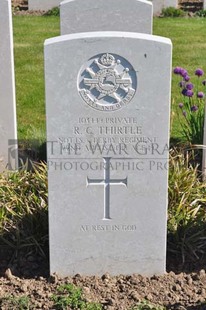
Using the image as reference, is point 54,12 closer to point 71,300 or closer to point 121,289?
point 121,289

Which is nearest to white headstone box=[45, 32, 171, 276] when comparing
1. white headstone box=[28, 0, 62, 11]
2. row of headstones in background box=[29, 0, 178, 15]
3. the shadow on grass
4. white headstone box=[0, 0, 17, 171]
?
the shadow on grass

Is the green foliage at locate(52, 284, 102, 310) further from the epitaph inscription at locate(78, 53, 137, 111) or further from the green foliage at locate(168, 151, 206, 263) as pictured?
the epitaph inscription at locate(78, 53, 137, 111)

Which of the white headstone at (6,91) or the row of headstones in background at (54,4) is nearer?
the white headstone at (6,91)

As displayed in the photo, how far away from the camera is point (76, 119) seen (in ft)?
13.2

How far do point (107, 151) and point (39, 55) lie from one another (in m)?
7.04

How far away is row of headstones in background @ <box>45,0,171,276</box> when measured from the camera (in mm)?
3891

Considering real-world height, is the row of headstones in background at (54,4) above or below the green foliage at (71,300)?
above

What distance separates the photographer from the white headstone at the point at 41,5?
15.5 metres

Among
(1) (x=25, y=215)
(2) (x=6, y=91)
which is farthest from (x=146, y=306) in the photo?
(2) (x=6, y=91)

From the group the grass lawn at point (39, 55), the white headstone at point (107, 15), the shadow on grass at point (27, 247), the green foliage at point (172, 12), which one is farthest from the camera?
the green foliage at point (172, 12)

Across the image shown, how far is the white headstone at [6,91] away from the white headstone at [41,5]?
33.4 ft

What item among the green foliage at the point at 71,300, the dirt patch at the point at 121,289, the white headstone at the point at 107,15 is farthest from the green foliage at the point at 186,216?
the white headstone at the point at 107,15

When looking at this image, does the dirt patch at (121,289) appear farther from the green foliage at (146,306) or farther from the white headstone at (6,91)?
the white headstone at (6,91)

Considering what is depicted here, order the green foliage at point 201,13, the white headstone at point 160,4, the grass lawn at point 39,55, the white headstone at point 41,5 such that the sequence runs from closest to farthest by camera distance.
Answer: the grass lawn at point 39,55, the green foliage at point 201,13, the white headstone at point 160,4, the white headstone at point 41,5
